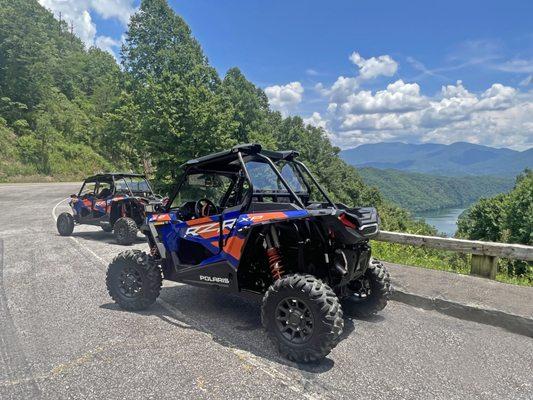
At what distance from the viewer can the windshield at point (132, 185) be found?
12.2 metres

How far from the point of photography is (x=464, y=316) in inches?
209

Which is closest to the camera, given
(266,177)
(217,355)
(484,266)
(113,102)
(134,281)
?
(217,355)

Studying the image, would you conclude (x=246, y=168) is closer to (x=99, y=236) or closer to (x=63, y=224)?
(x=99, y=236)

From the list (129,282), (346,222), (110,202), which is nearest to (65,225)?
(110,202)

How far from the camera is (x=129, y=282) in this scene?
5555 millimetres

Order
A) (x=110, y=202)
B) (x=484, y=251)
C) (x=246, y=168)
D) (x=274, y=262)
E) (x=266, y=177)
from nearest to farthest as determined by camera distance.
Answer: (x=274, y=262)
(x=246, y=168)
(x=266, y=177)
(x=484, y=251)
(x=110, y=202)

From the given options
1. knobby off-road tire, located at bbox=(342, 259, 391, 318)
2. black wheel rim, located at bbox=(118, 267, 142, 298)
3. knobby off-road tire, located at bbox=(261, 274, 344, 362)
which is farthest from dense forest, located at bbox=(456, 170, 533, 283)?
black wheel rim, located at bbox=(118, 267, 142, 298)

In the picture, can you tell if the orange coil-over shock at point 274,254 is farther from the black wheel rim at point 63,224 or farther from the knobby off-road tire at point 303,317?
the black wheel rim at point 63,224

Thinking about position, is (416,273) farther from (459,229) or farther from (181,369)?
(459,229)

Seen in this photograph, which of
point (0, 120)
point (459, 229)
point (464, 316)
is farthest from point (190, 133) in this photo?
point (0, 120)

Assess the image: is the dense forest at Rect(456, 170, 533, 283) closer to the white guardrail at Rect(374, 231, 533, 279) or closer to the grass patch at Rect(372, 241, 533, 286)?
the grass patch at Rect(372, 241, 533, 286)

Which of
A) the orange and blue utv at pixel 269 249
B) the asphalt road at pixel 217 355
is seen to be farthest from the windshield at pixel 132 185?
the orange and blue utv at pixel 269 249

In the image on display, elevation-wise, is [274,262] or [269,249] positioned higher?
[269,249]

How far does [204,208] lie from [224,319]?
4.83ft
